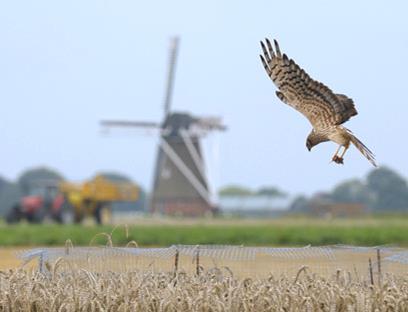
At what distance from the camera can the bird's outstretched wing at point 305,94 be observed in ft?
30.0

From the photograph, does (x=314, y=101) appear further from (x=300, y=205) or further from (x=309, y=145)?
(x=300, y=205)

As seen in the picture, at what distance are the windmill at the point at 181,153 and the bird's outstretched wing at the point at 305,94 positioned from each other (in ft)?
270

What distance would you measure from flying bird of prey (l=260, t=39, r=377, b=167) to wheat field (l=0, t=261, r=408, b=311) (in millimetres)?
1132

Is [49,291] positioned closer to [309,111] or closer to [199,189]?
[309,111]

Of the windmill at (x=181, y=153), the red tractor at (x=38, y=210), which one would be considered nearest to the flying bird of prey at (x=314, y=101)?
the red tractor at (x=38, y=210)

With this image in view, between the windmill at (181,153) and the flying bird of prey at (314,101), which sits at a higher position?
Answer: the windmill at (181,153)

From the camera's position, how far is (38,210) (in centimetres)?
6762

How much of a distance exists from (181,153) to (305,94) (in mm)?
84307

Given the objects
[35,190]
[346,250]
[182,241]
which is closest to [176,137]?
[35,190]

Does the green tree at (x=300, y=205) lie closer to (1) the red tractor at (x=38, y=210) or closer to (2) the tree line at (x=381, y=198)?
(2) the tree line at (x=381, y=198)

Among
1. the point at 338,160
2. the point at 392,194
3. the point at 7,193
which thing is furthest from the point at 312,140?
the point at 7,193

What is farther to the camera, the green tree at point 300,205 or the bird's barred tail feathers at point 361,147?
the green tree at point 300,205

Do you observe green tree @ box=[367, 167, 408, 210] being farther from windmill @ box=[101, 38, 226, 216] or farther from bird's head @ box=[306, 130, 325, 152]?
bird's head @ box=[306, 130, 325, 152]

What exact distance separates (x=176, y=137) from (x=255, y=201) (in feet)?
175
